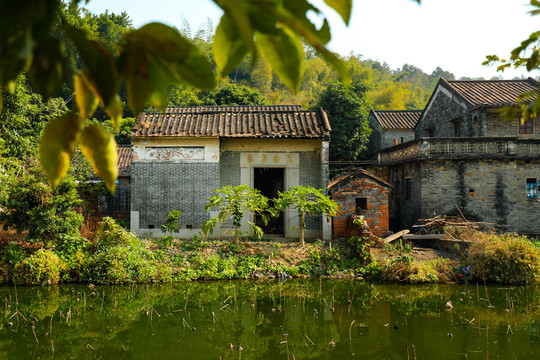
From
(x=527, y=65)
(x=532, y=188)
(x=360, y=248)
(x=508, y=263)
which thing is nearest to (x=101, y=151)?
(x=527, y=65)

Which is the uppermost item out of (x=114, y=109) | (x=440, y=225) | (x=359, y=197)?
(x=114, y=109)

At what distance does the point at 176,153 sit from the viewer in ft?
36.2

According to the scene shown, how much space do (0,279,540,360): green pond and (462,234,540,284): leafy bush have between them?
1.27 feet

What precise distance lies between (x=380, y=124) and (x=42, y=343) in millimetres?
21365

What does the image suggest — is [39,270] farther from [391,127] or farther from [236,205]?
[391,127]

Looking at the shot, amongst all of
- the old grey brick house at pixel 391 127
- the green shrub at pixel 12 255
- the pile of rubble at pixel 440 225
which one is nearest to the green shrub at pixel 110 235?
the green shrub at pixel 12 255

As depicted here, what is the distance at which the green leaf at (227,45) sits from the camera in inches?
19.0

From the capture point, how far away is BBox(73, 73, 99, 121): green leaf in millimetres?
557

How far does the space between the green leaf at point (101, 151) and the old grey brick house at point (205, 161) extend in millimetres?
10388

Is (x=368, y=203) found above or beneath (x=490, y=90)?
beneath

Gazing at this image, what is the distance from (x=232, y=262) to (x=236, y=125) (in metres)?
4.04

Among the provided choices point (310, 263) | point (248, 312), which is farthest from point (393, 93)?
point (248, 312)

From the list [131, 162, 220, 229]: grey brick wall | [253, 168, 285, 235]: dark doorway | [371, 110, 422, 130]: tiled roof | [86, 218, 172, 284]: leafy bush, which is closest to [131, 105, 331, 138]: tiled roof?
[131, 162, 220, 229]: grey brick wall

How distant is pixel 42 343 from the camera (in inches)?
199
